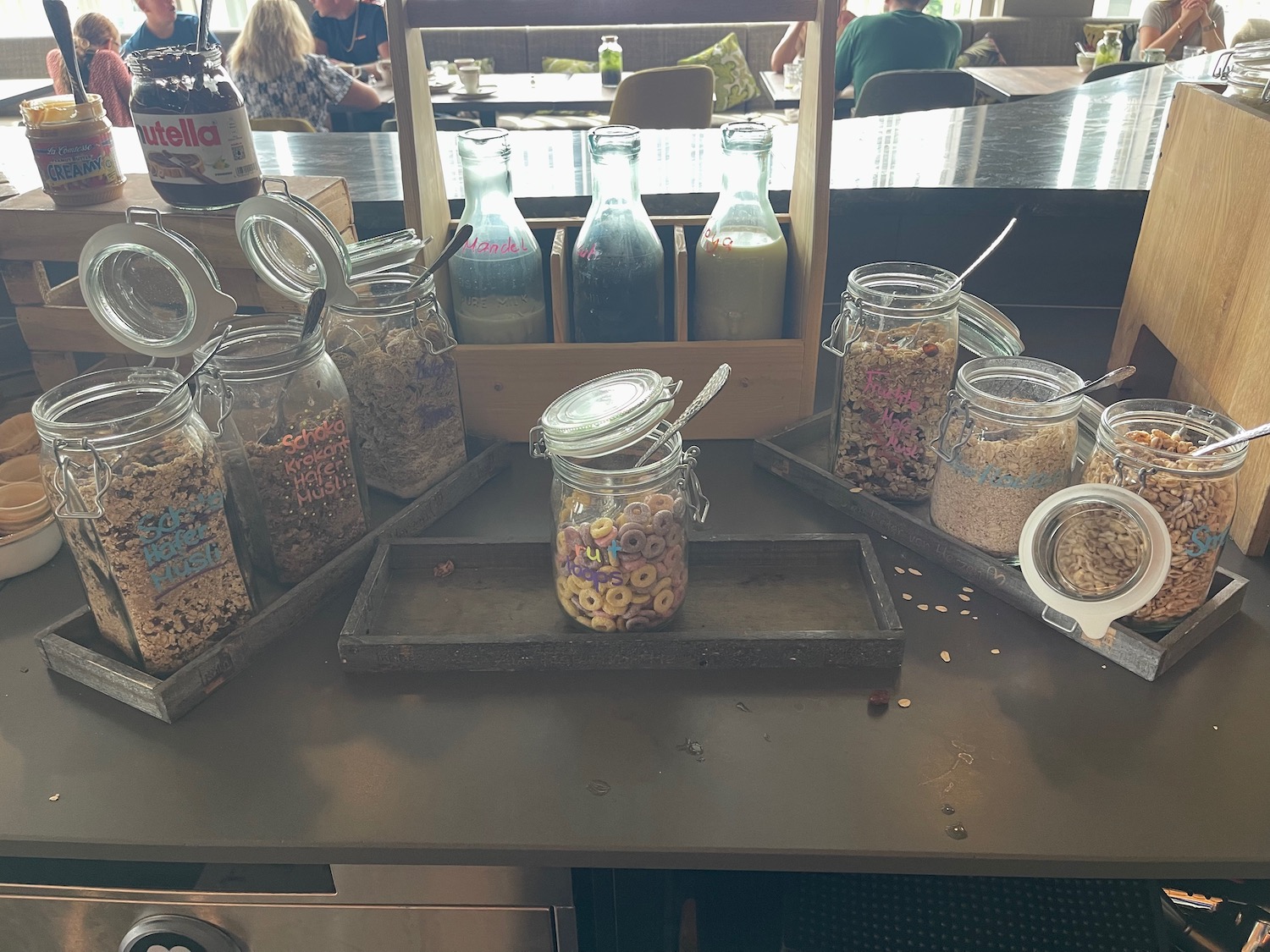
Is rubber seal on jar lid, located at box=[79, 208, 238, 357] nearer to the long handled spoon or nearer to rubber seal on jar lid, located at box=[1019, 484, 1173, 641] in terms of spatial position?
the long handled spoon

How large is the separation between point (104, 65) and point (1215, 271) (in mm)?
3936

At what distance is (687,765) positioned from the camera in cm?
67

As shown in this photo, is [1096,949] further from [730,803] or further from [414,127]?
[414,127]

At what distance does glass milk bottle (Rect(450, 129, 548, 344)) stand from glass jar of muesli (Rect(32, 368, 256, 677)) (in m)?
0.35

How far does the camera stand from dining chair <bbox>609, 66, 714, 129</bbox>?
3.48 meters

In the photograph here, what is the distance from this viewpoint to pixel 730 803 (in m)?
0.64

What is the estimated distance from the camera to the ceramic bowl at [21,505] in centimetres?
87

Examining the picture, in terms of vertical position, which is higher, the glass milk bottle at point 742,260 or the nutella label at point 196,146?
the nutella label at point 196,146

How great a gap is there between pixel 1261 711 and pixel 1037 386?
33 cm

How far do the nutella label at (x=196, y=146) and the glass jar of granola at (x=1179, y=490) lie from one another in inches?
33.8

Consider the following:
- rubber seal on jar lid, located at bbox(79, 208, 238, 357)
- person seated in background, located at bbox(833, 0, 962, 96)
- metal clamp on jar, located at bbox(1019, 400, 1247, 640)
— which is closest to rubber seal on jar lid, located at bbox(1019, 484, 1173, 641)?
metal clamp on jar, located at bbox(1019, 400, 1247, 640)

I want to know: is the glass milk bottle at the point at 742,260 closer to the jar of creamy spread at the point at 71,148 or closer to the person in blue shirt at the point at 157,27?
the jar of creamy spread at the point at 71,148

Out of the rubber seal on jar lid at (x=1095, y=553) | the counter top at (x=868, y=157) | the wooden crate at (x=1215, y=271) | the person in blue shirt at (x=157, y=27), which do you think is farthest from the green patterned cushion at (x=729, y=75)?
the rubber seal on jar lid at (x=1095, y=553)

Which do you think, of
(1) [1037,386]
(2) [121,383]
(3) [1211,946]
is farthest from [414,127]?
(3) [1211,946]
